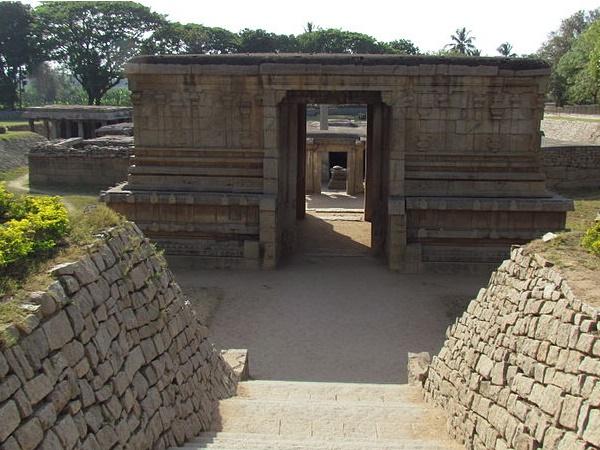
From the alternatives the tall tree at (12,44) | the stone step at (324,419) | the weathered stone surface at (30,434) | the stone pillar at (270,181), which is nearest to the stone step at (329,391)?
the stone step at (324,419)

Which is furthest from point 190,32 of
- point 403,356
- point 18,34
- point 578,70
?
point 403,356

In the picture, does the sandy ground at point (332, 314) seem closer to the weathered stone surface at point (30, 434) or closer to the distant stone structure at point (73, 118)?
the weathered stone surface at point (30, 434)

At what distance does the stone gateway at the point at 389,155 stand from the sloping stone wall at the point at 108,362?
987 centimetres

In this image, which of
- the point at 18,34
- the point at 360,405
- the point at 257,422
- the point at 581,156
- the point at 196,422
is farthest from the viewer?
the point at 18,34

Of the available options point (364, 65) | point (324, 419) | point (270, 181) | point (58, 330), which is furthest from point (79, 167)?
point (58, 330)

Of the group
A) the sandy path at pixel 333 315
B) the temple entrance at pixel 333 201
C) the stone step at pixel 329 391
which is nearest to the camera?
the stone step at pixel 329 391

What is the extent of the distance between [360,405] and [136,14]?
63.7 m

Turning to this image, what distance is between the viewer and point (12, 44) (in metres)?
61.1

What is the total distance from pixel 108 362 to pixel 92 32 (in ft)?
210

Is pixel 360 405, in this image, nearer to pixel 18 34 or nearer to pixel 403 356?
pixel 403 356

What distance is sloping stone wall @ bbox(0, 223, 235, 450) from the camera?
4.98m

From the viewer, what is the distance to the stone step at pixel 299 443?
724 centimetres

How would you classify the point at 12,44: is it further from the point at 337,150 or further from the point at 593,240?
the point at 593,240

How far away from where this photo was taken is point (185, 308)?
9.32 m
